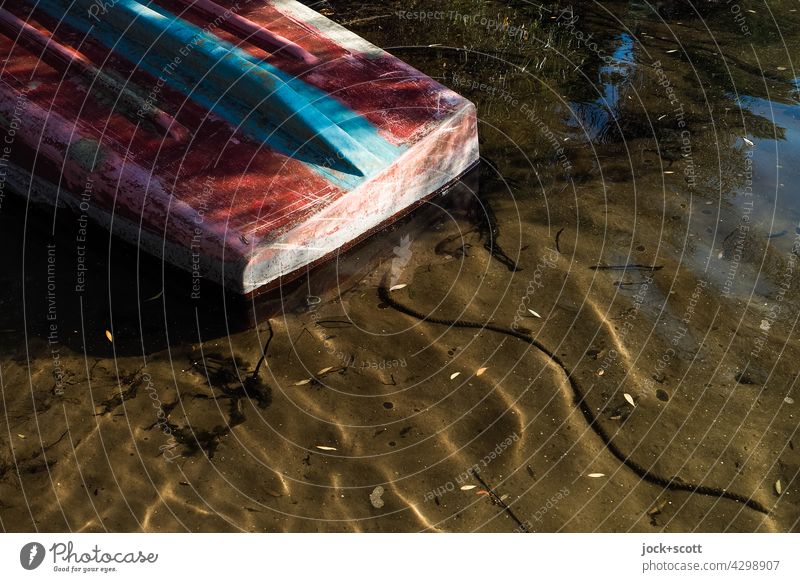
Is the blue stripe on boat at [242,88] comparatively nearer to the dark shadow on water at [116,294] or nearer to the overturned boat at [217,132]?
the overturned boat at [217,132]

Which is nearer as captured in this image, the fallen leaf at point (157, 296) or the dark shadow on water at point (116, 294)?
the dark shadow on water at point (116, 294)

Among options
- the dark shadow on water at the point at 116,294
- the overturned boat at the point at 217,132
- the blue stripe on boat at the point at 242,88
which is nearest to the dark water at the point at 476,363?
the dark shadow on water at the point at 116,294

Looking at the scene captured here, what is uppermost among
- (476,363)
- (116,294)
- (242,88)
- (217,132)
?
(242,88)

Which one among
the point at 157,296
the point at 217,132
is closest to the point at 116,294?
the point at 157,296

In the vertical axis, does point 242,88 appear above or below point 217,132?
above

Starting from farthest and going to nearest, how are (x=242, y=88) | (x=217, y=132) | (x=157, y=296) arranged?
(x=242, y=88) → (x=217, y=132) → (x=157, y=296)

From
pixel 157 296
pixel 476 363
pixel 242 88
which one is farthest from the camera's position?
pixel 242 88

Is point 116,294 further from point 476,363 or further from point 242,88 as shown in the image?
point 476,363

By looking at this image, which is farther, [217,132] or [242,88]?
[242,88]
